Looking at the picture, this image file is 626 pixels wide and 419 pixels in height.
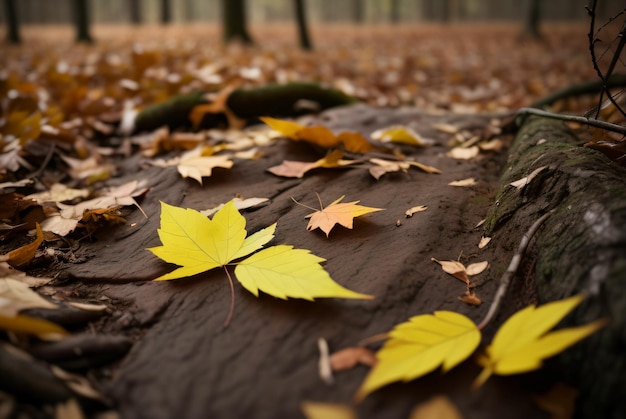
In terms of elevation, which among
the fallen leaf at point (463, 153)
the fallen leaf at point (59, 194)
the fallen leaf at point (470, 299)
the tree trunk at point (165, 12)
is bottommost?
the fallen leaf at point (470, 299)

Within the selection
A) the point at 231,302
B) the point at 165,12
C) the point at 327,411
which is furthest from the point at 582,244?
the point at 165,12

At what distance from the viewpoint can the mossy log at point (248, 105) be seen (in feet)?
8.49

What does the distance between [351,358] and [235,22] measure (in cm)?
915

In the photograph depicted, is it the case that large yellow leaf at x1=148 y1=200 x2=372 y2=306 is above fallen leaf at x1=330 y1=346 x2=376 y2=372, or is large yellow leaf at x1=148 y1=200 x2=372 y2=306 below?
above

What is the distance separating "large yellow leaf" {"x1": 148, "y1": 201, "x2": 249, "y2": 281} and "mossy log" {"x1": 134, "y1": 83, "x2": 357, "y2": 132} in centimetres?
152

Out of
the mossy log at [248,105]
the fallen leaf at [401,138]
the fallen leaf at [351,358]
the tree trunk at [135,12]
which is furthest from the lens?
the tree trunk at [135,12]

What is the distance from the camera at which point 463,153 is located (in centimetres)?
190

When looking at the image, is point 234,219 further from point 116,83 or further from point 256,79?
point 116,83

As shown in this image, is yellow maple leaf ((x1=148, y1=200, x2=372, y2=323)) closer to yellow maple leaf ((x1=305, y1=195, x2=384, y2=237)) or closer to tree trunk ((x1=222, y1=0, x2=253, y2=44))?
yellow maple leaf ((x1=305, y1=195, x2=384, y2=237))

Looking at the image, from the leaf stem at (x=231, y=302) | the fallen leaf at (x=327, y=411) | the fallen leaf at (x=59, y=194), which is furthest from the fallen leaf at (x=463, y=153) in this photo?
the fallen leaf at (x=59, y=194)

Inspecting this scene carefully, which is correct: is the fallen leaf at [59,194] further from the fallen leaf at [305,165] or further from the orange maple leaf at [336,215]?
the orange maple leaf at [336,215]

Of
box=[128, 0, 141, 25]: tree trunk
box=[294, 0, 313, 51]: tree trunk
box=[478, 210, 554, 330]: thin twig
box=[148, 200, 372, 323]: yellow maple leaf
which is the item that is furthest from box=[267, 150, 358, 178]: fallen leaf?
box=[128, 0, 141, 25]: tree trunk

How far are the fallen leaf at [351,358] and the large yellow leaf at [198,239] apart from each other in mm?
407

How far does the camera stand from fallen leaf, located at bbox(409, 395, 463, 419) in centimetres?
75
